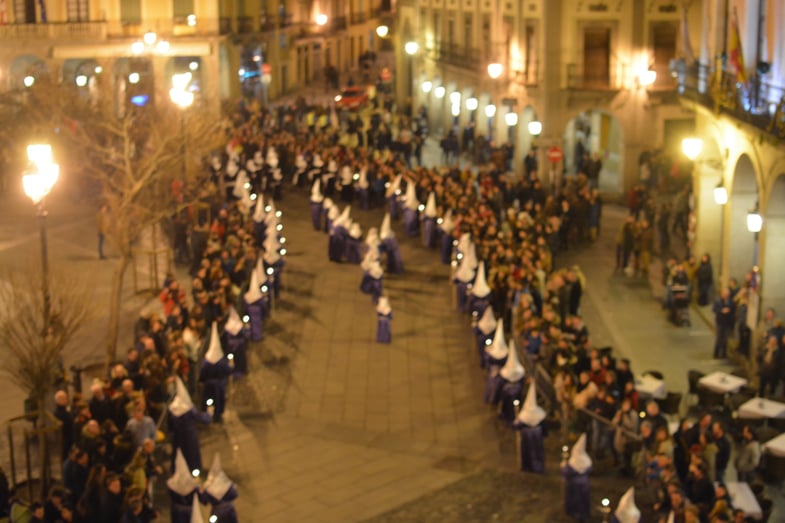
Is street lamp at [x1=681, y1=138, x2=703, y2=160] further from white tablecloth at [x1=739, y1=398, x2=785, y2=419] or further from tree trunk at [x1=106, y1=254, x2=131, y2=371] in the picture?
tree trunk at [x1=106, y1=254, x2=131, y2=371]

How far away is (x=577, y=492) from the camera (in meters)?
18.9

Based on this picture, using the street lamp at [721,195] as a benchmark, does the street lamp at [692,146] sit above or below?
above

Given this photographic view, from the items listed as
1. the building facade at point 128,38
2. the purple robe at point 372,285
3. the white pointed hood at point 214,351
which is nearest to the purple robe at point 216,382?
the white pointed hood at point 214,351

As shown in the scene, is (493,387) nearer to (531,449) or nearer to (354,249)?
(531,449)

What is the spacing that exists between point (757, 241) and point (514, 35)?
64.1 feet

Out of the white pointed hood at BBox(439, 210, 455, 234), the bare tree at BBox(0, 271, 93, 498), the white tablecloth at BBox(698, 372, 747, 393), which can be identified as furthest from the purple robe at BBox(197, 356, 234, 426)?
the white pointed hood at BBox(439, 210, 455, 234)

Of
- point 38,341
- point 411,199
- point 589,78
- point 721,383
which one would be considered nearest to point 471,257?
point 411,199

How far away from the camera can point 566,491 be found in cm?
1909

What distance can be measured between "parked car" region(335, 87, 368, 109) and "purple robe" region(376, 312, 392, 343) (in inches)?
1356

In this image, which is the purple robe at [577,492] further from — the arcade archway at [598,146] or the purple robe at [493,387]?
the arcade archway at [598,146]

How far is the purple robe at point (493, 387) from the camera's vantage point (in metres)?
22.7

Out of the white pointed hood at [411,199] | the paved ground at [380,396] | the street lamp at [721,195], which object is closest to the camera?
the paved ground at [380,396]

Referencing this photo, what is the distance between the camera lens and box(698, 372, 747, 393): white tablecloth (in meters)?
22.9

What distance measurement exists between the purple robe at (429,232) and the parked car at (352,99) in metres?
26.5
